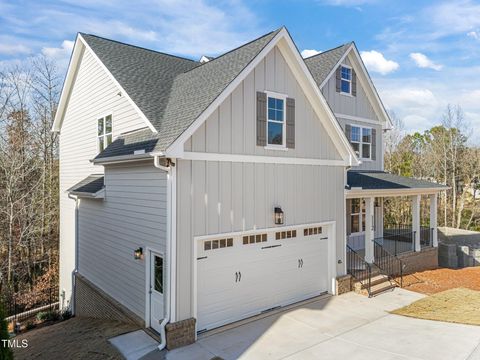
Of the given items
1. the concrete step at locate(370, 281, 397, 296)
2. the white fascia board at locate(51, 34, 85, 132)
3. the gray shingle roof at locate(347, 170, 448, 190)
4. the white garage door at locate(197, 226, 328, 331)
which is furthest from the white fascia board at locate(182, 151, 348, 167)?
the white fascia board at locate(51, 34, 85, 132)

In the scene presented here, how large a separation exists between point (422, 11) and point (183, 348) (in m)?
15.1

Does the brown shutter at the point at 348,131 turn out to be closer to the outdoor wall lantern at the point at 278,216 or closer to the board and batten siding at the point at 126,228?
the outdoor wall lantern at the point at 278,216

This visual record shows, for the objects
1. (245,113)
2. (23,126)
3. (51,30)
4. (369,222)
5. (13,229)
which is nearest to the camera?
(245,113)

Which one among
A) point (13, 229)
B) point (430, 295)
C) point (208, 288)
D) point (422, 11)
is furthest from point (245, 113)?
point (13, 229)

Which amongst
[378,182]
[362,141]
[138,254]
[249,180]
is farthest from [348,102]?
[138,254]

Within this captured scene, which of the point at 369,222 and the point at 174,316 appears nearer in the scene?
the point at 174,316

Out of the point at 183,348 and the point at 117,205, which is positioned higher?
the point at 117,205

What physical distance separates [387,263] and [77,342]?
11398mm

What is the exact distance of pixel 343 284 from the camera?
444 inches

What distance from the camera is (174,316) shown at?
24.7 ft

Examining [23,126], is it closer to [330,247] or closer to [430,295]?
[330,247]

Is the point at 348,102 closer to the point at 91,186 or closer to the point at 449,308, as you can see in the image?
the point at 449,308

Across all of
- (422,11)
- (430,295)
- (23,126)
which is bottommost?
(430,295)

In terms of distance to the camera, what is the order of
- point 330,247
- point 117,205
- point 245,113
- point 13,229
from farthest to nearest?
point 13,229
point 330,247
point 117,205
point 245,113
